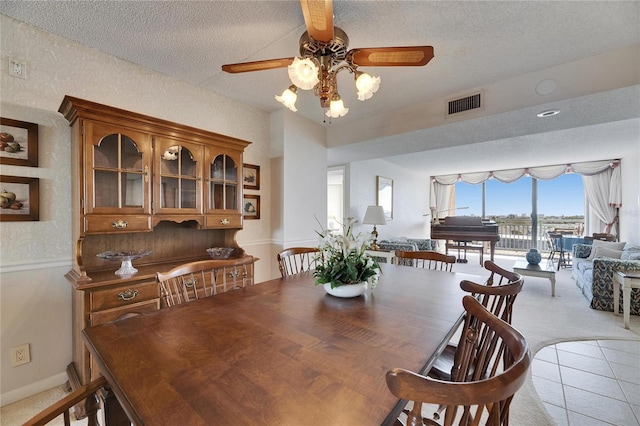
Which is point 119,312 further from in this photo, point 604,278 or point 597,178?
point 597,178

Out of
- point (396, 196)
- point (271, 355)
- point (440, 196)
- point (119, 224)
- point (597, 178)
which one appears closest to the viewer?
point (271, 355)

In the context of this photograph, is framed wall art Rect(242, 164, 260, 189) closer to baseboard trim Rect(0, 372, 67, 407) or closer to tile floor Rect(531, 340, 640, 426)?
baseboard trim Rect(0, 372, 67, 407)

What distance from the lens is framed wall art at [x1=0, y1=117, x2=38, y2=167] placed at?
5.56 feet

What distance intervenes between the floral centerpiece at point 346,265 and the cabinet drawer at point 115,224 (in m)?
1.41

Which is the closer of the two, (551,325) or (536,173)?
(551,325)

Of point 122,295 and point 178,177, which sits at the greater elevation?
point 178,177

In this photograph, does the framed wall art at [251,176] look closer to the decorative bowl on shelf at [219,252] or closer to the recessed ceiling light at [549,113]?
the decorative bowl on shelf at [219,252]

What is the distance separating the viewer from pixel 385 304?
134 cm

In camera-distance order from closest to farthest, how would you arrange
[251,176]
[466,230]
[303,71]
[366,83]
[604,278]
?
[303,71]
[366,83]
[251,176]
[604,278]
[466,230]

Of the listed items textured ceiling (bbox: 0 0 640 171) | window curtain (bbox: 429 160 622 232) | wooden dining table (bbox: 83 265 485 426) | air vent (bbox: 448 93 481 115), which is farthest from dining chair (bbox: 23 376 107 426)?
window curtain (bbox: 429 160 622 232)

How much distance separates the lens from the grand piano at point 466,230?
605cm

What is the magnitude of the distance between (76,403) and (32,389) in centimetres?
181

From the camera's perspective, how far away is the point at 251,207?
3.10 m

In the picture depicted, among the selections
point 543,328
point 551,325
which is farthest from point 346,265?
point 551,325
